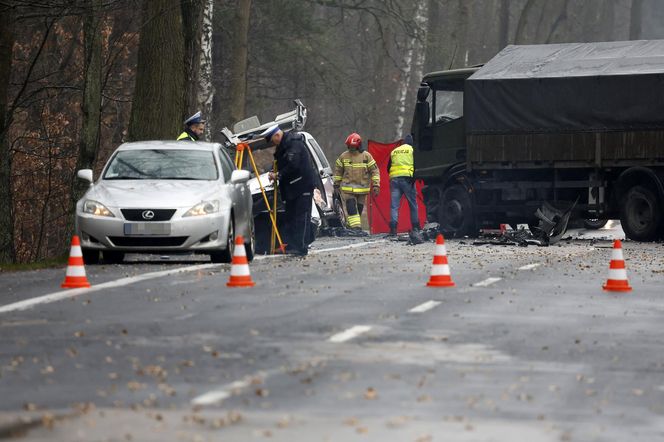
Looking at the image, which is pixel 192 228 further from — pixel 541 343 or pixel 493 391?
pixel 493 391

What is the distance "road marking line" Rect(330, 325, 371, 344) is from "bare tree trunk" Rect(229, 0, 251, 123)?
2637cm

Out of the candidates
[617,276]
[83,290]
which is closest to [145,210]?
[83,290]

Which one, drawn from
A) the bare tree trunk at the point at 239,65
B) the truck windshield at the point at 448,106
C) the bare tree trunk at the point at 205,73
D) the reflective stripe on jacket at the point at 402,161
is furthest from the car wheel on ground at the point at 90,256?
the bare tree trunk at the point at 239,65

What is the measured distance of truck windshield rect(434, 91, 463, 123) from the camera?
A: 30.6 meters

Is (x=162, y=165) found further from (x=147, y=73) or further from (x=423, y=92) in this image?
(x=423, y=92)

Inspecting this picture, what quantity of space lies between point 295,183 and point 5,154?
7.47 m

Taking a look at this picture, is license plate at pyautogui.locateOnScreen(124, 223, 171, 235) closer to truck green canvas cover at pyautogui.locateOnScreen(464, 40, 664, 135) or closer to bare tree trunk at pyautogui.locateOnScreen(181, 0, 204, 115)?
bare tree trunk at pyautogui.locateOnScreen(181, 0, 204, 115)

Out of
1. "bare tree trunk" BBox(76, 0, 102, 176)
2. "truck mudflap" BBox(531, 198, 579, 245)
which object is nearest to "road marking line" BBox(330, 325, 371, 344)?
"bare tree trunk" BBox(76, 0, 102, 176)

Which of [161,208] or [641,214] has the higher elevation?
[161,208]

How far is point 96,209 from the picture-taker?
1966 centimetres

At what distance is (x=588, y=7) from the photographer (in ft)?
256

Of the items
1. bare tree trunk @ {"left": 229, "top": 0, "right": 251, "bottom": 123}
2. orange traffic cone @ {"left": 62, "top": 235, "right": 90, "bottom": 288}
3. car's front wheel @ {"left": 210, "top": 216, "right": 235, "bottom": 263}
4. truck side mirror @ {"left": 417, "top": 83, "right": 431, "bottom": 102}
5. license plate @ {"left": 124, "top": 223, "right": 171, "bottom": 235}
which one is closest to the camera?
orange traffic cone @ {"left": 62, "top": 235, "right": 90, "bottom": 288}

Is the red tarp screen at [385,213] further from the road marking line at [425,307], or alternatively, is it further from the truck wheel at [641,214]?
the road marking line at [425,307]

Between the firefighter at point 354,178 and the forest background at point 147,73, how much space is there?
315 cm
